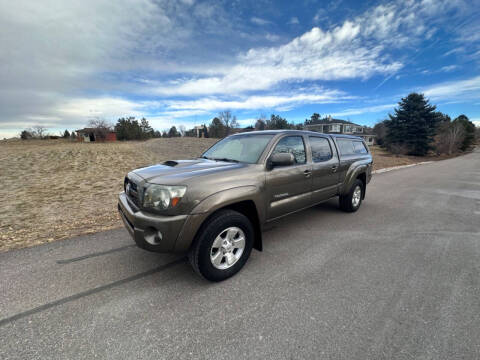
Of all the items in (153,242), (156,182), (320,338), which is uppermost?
(156,182)

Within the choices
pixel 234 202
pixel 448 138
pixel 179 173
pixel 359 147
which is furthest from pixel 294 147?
pixel 448 138

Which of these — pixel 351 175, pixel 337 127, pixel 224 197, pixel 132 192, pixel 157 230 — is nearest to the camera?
pixel 157 230

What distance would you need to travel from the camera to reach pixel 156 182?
2.36 meters

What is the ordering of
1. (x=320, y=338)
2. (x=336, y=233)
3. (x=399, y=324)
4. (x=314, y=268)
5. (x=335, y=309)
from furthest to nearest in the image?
(x=336, y=233), (x=314, y=268), (x=335, y=309), (x=399, y=324), (x=320, y=338)

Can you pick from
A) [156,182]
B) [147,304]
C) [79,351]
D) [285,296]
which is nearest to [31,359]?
[79,351]

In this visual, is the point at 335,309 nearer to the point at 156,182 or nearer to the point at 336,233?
the point at 336,233

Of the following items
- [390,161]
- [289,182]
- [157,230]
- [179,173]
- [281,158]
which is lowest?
[390,161]

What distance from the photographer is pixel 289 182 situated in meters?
3.24

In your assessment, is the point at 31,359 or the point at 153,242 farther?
the point at 153,242

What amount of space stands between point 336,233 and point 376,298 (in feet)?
5.46

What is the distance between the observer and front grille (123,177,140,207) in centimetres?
259

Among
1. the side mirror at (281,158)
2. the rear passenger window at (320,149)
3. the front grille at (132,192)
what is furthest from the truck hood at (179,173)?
the rear passenger window at (320,149)

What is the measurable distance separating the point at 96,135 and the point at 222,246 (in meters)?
51.9

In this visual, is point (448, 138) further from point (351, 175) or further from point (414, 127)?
point (351, 175)
